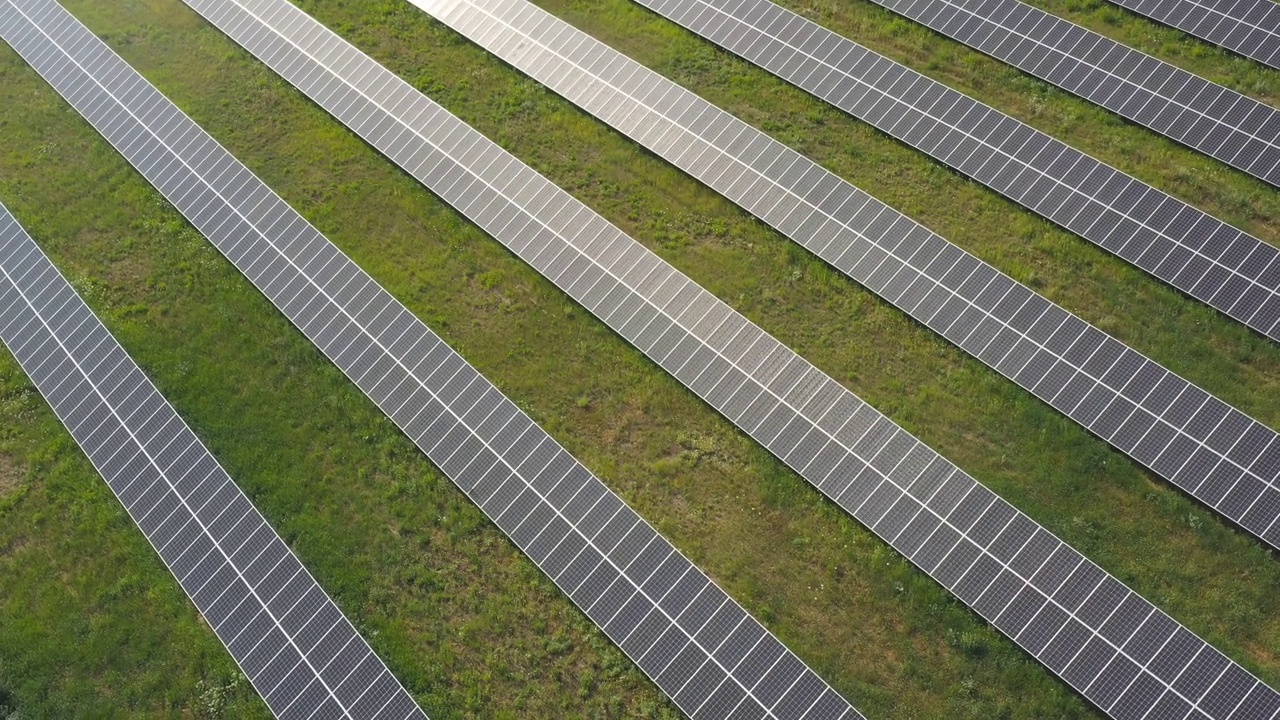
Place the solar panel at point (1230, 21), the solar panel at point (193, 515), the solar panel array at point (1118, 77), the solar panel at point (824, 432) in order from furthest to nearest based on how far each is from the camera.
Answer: the solar panel at point (1230, 21)
the solar panel array at point (1118, 77)
the solar panel at point (193, 515)
the solar panel at point (824, 432)

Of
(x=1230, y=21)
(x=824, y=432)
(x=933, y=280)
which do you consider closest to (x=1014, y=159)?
(x=933, y=280)

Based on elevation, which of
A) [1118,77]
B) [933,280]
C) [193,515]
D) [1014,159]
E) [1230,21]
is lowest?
[193,515]

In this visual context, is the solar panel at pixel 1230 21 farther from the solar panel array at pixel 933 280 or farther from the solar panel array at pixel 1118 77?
the solar panel array at pixel 933 280

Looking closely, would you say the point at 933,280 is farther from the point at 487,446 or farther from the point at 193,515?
the point at 193,515

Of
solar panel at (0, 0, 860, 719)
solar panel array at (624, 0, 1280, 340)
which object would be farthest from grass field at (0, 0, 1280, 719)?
→ solar panel at (0, 0, 860, 719)

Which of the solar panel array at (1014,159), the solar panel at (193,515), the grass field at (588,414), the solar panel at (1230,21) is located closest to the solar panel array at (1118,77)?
the grass field at (588,414)
